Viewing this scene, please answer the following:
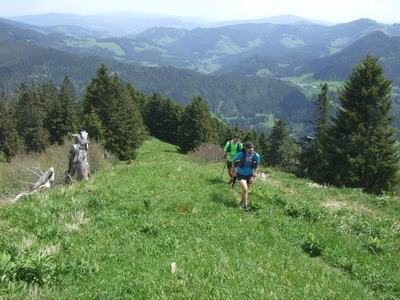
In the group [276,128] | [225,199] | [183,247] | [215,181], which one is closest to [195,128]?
[276,128]

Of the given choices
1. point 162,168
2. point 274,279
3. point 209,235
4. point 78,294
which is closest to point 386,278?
point 274,279

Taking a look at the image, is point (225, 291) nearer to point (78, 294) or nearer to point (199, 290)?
point (199, 290)

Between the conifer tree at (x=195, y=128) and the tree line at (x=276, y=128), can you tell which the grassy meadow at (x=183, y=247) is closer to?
the tree line at (x=276, y=128)

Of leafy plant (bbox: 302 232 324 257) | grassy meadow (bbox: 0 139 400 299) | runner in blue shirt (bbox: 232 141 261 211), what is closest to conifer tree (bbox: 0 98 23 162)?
grassy meadow (bbox: 0 139 400 299)

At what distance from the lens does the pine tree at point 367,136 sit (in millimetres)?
21766

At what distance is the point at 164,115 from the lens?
238ft

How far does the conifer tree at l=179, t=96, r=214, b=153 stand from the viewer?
2026 inches

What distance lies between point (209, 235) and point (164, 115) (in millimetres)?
67334

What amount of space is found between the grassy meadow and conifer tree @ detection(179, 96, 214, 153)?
4021cm

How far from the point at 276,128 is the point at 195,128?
19.7 m

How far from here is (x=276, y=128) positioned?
59562mm

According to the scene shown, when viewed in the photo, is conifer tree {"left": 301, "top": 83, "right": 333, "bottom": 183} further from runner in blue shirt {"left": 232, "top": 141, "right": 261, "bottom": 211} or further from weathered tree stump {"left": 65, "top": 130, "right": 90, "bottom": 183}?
weathered tree stump {"left": 65, "top": 130, "right": 90, "bottom": 183}

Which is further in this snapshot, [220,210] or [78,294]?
[220,210]

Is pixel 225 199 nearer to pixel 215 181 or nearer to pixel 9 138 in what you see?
pixel 215 181
